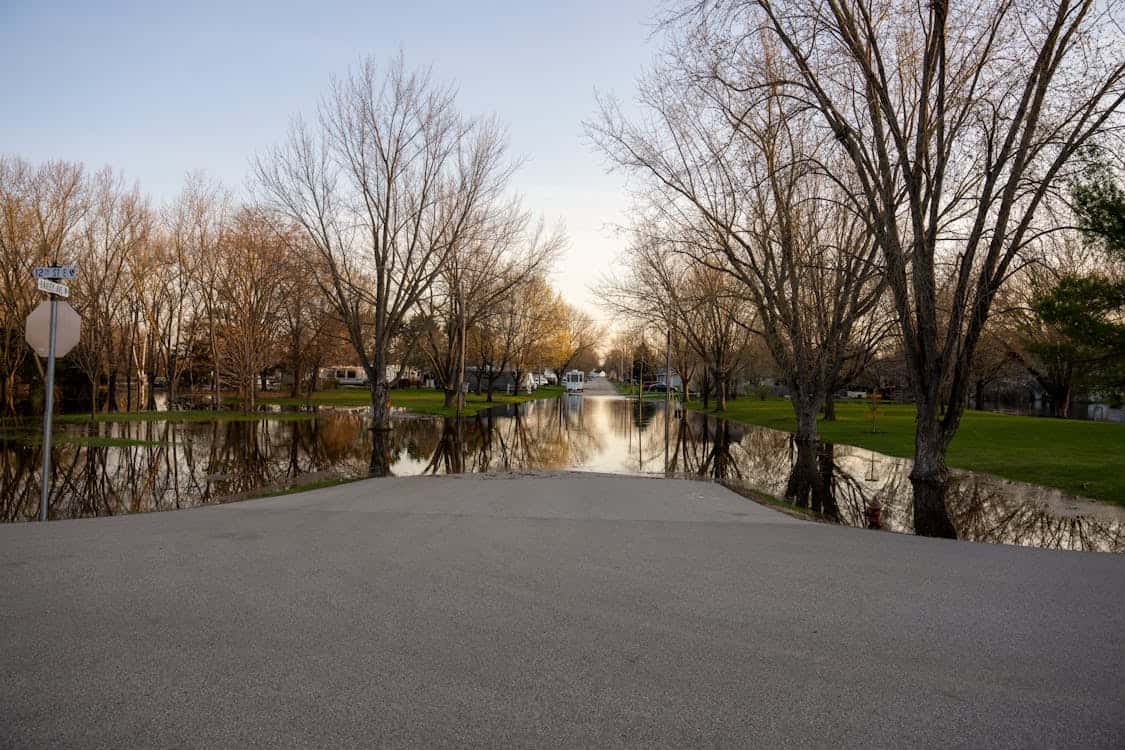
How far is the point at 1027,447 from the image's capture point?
21953 millimetres

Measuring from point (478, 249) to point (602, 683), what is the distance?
2754 centimetres

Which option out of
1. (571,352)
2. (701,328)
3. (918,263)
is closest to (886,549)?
(918,263)

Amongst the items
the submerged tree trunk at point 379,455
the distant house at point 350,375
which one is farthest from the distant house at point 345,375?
the submerged tree trunk at point 379,455

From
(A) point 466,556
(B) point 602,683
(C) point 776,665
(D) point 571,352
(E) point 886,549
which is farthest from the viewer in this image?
(D) point 571,352

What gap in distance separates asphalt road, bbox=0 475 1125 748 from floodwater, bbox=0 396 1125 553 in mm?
3864

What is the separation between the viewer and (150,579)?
5.43 metres

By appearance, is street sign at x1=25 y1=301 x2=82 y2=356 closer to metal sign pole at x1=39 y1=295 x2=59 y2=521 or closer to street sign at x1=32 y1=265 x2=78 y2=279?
metal sign pole at x1=39 y1=295 x2=59 y2=521

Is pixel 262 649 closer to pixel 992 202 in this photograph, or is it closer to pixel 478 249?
pixel 992 202

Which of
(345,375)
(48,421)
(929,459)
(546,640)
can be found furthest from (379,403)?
(345,375)

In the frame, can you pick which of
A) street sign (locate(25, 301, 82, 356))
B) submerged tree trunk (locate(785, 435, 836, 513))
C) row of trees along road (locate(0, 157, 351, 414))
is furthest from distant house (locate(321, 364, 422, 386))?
street sign (locate(25, 301, 82, 356))

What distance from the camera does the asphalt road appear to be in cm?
330

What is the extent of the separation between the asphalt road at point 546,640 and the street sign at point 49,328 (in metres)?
2.68

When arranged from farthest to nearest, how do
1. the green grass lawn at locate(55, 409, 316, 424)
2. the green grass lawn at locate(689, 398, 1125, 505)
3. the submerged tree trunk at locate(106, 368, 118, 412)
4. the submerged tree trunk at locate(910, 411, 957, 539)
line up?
the submerged tree trunk at locate(106, 368, 118, 412)
the green grass lawn at locate(55, 409, 316, 424)
the green grass lawn at locate(689, 398, 1125, 505)
the submerged tree trunk at locate(910, 411, 957, 539)

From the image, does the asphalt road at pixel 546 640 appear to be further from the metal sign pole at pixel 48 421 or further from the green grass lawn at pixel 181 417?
the green grass lawn at pixel 181 417
